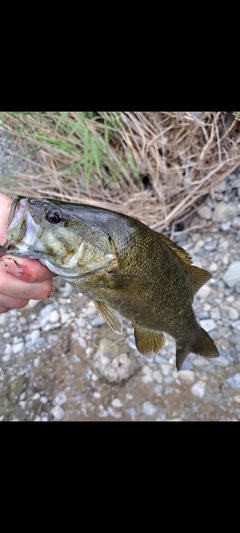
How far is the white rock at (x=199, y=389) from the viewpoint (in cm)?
282

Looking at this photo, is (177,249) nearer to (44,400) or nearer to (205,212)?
(44,400)

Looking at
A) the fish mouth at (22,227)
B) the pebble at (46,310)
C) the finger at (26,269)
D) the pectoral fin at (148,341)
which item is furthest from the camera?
the pebble at (46,310)

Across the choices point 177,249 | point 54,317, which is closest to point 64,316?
point 54,317

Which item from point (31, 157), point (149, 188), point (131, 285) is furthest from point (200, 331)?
point (31, 157)

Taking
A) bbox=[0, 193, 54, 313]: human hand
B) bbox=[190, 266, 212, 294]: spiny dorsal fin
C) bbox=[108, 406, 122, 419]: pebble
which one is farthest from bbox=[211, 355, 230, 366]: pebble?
bbox=[0, 193, 54, 313]: human hand

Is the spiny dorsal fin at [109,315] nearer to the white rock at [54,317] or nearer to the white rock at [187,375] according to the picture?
the white rock at [187,375]

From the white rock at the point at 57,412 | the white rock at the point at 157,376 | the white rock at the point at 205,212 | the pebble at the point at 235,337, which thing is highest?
the white rock at the point at 205,212

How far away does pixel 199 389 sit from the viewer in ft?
9.32

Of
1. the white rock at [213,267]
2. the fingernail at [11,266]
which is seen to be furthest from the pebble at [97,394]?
the fingernail at [11,266]

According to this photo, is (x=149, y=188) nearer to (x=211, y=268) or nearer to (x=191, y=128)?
(x=191, y=128)

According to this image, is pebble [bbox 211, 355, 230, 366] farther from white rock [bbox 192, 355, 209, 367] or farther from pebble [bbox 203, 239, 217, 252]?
pebble [bbox 203, 239, 217, 252]

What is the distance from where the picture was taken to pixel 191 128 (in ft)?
11.6

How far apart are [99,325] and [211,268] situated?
0.91m
